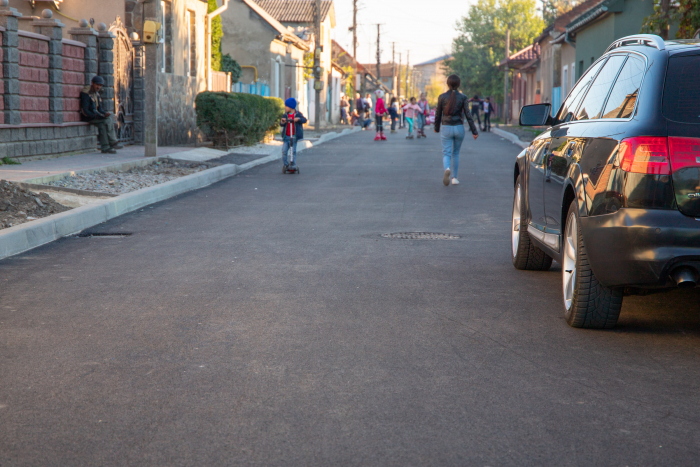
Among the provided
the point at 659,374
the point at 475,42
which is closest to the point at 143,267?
the point at 659,374

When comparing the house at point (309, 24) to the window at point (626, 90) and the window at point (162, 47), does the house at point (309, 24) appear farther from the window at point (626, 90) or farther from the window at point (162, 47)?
the window at point (626, 90)

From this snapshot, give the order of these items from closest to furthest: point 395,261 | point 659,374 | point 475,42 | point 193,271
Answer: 1. point 659,374
2. point 193,271
3. point 395,261
4. point 475,42

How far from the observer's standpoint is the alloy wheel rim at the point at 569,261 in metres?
5.24

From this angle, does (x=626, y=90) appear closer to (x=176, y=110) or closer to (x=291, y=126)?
(x=291, y=126)

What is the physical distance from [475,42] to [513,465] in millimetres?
80795

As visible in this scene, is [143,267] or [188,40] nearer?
[143,267]

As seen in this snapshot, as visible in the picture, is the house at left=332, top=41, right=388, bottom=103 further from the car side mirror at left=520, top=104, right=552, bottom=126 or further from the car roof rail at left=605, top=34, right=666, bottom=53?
the car roof rail at left=605, top=34, right=666, bottom=53

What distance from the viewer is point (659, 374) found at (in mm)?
4355

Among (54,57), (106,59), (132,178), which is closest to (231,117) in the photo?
(106,59)

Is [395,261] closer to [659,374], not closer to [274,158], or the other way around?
[659,374]

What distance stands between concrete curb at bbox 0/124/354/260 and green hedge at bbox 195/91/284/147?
5057 mm

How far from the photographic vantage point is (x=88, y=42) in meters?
18.5

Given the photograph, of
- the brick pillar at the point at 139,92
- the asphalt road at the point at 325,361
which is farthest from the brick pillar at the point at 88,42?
the asphalt road at the point at 325,361

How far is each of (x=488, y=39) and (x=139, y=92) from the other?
2498 inches
